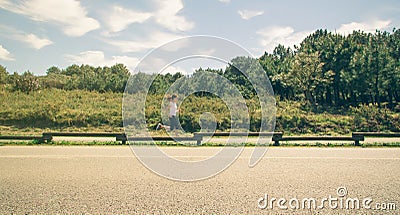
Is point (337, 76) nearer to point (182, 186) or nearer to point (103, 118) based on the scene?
point (103, 118)

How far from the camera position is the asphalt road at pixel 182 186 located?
5.16m

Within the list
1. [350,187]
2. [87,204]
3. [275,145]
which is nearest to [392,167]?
[350,187]

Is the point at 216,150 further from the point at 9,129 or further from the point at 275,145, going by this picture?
the point at 9,129

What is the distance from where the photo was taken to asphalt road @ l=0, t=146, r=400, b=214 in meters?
5.16

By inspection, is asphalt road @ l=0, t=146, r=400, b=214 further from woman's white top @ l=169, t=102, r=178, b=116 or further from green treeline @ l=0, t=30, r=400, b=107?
green treeline @ l=0, t=30, r=400, b=107

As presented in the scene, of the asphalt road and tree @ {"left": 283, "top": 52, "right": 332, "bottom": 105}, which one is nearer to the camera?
the asphalt road

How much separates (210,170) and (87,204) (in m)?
3.50

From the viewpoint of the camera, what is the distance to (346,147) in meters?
13.3

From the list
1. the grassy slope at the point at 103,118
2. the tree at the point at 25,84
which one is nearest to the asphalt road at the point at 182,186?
the grassy slope at the point at 103,118

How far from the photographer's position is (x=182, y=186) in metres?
6.46

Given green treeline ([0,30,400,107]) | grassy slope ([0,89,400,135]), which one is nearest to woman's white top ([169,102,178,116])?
grassy slope ([0,89,400,135])

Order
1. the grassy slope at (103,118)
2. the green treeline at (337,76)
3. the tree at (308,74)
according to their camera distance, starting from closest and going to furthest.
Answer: the grassy slope at (103,118) → the green treeline at (337,76) → the tree at (308,74)

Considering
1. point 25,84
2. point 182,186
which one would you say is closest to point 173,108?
point 182,186

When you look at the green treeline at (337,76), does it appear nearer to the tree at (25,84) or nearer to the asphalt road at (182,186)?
the tree at (25,84)
